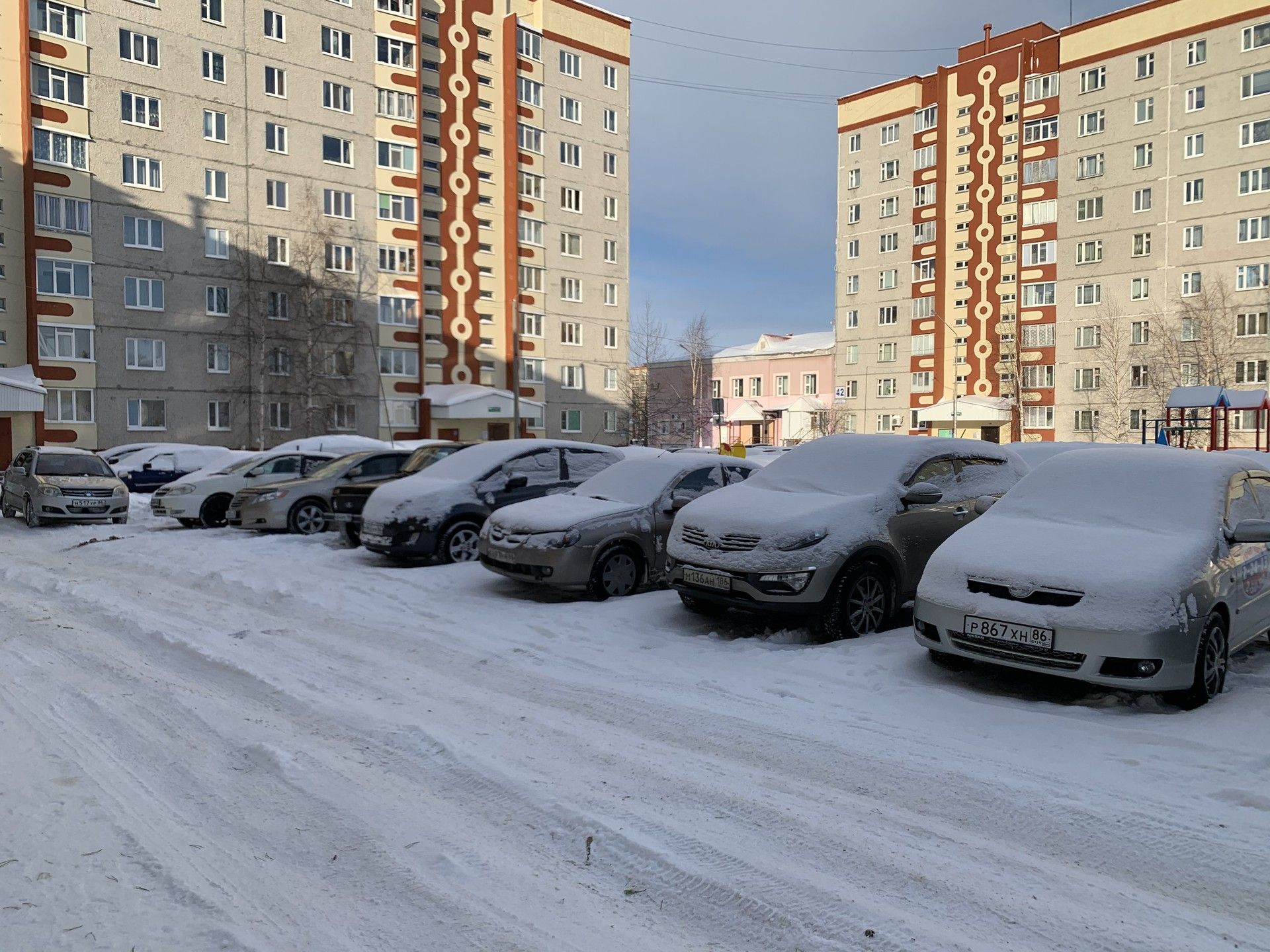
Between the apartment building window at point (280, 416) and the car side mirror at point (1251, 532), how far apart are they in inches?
1632

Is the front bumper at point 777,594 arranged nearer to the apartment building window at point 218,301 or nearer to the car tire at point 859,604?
the car tire at point 859,604

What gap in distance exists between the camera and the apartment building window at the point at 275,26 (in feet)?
139

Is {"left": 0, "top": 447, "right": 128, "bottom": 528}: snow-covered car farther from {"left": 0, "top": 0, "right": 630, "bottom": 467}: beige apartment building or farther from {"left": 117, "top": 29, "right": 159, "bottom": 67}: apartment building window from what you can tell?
{"left": 117, "top": 29, "right": 159, "bottom": 67}: apartment building window

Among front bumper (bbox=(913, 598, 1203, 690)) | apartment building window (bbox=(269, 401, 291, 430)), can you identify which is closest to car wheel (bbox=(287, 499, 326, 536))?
front bumper (bbox=(913, 598, 1203, 690))

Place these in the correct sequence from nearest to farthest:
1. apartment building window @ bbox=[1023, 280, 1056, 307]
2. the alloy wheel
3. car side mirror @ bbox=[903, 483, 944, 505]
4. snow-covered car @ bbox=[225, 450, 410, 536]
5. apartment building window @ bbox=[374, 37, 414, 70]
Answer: the alloy wheel < car side mirror @ bbox=[903, 483, 944, 505] < snow-covered car @ bbox=[225, 450, 410, 536] < apartment building window @ bbox=[374, 37, 414, 70] < apartment building window @ bbox=[1023, 280, 1056, 307]

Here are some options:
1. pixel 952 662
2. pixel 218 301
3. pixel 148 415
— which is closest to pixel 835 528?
pixel 952 662

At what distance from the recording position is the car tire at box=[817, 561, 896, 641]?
768 centimetres

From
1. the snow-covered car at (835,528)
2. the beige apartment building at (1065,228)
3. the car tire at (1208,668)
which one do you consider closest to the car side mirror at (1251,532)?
the car tire at (1208,668)

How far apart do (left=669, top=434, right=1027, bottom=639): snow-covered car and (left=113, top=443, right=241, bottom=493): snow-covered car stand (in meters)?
23.2

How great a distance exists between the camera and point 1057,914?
10.8ft

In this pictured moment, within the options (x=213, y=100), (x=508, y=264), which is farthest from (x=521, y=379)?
(x=213, y=100)

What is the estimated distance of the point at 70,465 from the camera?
18.3 metres

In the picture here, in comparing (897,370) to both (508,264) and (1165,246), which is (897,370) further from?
(508,264)

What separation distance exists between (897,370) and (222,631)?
61.3 metres
